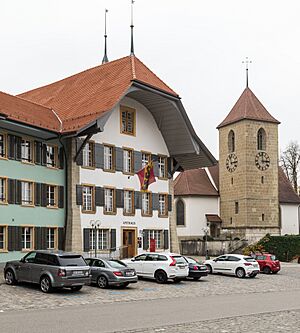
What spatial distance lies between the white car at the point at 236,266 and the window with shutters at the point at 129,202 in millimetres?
6011

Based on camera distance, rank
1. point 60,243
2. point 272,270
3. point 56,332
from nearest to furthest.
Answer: point 56,332
point 60,243
point 272,270

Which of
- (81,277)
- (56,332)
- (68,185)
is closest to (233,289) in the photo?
(81,277)

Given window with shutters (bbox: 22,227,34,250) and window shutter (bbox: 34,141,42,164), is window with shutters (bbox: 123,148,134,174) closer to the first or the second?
window shutter (bbox: 34,141,42,164)

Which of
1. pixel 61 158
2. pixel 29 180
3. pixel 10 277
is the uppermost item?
pixel 61 158

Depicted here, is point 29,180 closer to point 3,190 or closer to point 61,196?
point 3,190

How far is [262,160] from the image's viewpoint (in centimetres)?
6606

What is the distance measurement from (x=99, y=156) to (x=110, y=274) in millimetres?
12284

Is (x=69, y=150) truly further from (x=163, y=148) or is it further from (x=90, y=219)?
(x=163, y=148)

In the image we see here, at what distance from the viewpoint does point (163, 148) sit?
40.9 meters

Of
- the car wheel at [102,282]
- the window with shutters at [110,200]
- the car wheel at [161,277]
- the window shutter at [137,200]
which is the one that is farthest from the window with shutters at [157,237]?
the car wheel at [102,282]

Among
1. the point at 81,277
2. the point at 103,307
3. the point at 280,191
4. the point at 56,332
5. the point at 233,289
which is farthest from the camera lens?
the point at 280,191

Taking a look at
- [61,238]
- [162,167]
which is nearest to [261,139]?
[162,167]

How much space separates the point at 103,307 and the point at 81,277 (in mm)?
3893

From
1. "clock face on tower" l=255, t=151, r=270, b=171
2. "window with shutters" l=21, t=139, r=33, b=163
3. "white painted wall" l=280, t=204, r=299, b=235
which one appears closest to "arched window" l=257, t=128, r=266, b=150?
"clock face on tower" l=255, t=151, r=270, b=171
